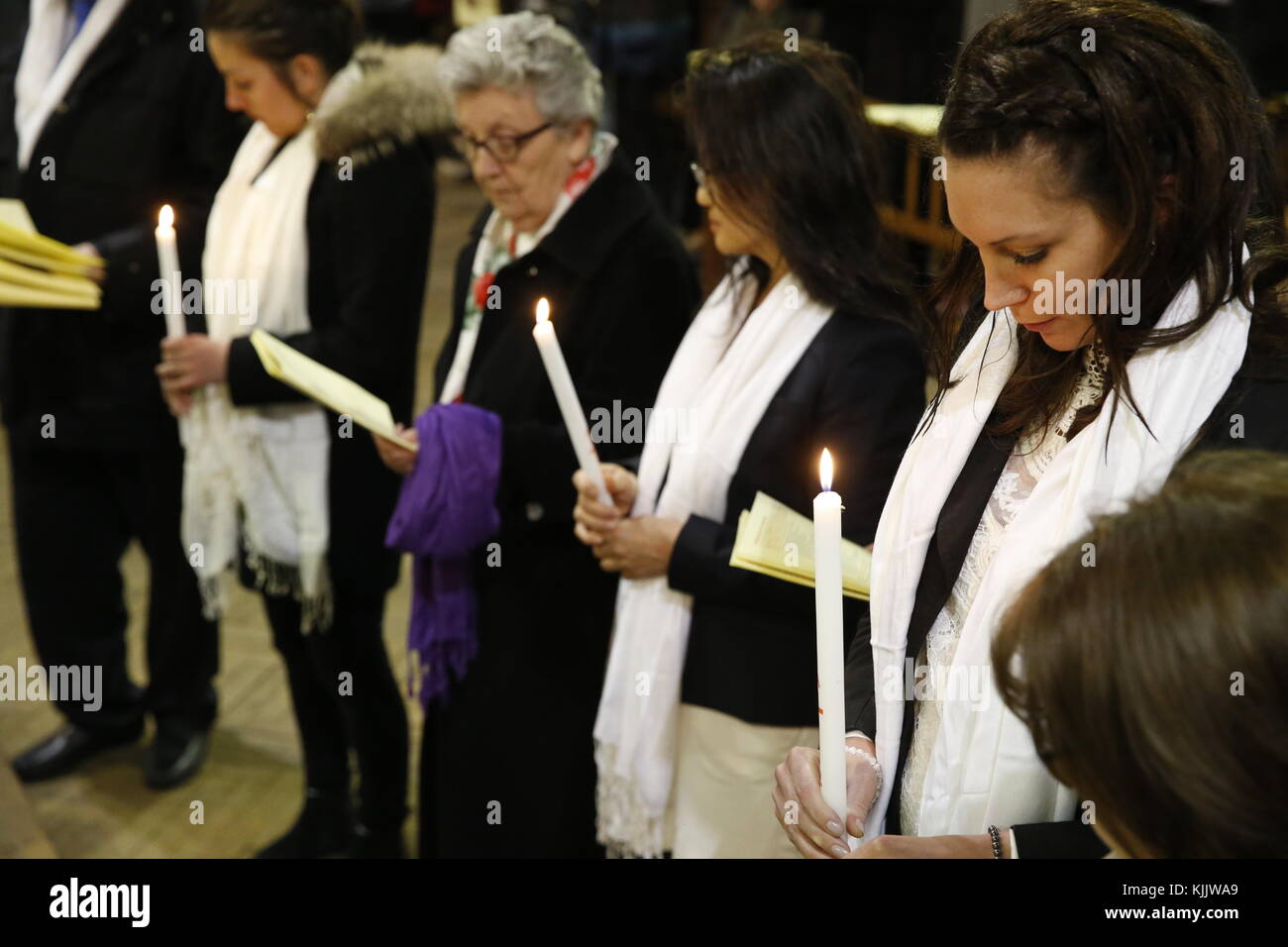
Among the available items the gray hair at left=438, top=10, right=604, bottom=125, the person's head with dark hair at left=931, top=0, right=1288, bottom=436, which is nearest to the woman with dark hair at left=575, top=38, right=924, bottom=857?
the gray hair at left=438, top=10, right=604, bottom=125

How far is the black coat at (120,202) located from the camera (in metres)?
2.85

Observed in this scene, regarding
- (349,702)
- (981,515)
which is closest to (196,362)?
(349,702)

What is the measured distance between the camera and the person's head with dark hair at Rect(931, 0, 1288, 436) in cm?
114

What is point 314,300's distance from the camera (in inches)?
105

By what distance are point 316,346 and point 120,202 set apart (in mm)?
697

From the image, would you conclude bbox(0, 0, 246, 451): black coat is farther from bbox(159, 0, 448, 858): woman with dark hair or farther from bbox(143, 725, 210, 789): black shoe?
bbox(143, 725, 210, 789): black shoe

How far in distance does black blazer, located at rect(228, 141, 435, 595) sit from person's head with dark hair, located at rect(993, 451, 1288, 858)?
6.15ft

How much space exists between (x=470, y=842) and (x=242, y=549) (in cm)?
87

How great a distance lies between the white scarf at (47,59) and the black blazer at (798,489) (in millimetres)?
1927

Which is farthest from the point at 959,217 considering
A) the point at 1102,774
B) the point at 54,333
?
the point at 54,333

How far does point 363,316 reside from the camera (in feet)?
8.34

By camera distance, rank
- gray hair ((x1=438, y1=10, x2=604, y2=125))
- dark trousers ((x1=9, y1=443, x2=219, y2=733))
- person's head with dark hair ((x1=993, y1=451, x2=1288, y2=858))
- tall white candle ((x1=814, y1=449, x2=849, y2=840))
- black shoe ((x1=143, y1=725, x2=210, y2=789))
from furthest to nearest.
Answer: black shoe ((x1=143, y1=725, x2=210, y2=789))
dark trousers ((x1=9, y1=443, x2=219, y2=733))
gray hair ((x1=438, y1=10, x2=604, y2=125))
tall white candle ((x1=814, y1=449, x2=849, y2=840))
person's head with dark hair ((x1=993, y1=451, x2=1288, y2=858))

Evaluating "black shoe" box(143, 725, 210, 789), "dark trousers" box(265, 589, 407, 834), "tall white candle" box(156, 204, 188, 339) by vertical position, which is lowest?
"black shoe" box(143, 725, 210, 789)
